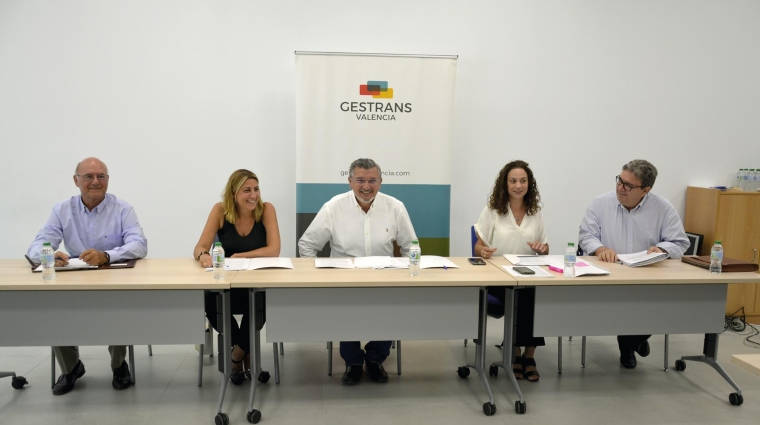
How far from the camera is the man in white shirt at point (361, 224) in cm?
346

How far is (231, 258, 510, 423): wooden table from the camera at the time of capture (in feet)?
9.16

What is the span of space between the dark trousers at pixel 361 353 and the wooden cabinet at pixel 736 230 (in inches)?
124

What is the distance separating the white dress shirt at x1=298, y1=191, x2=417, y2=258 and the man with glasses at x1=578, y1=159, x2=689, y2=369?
4.15 feet

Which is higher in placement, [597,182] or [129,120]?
[129,120]

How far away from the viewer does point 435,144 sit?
4.40 m

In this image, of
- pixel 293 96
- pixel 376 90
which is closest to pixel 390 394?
pixel 376 90

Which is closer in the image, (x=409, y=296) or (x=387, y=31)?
(x=409, y=296)

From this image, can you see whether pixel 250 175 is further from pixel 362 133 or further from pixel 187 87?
pixel 187 87

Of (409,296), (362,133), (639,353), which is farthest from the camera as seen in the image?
(362,133)

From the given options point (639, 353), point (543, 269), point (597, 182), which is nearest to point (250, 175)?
point (543, 269)

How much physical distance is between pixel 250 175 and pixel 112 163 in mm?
1958

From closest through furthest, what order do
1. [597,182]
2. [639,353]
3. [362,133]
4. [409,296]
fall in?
[409,296] < [639,353] < [362,133] < [597,182]

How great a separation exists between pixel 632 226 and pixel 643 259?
432 millimetres

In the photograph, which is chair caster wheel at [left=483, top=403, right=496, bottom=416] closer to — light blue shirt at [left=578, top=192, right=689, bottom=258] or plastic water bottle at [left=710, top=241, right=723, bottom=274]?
light blue shirt at [left=578, top=192, right=689, bottom=258]
